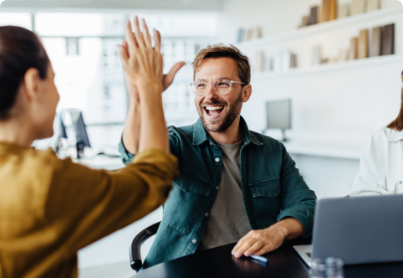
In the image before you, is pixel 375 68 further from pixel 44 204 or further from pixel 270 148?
pixel 44 204

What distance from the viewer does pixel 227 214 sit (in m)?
1.59

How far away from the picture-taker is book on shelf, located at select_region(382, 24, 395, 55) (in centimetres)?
374

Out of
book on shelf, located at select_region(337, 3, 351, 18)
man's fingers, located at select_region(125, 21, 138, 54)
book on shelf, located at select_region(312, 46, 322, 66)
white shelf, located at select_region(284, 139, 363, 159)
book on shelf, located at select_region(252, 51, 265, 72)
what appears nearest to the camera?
man's fingers, located at select_region(125, 21, 138, 54)

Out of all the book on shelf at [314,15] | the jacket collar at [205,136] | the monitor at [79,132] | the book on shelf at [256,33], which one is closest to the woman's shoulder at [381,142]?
the jacket collar at [205,136]

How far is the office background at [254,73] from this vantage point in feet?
12.7

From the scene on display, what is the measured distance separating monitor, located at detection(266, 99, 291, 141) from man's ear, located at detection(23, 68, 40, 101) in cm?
424

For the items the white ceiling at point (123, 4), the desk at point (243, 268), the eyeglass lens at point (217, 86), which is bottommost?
the desk at point (243, 268)

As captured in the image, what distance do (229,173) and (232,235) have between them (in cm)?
25

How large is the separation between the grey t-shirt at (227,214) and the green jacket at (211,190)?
0.10ft

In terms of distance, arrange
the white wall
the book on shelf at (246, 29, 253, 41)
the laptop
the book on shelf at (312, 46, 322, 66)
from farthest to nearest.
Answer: the book on shelf at (246, 29, 253, 41)
the book on shelf at (312, 46, 322, 66)
the white wall
the laptop

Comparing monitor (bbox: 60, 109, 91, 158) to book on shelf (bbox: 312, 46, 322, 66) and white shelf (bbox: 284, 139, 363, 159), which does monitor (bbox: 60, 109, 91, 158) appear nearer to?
white shelf (bbox: 284, 139, 363, 159)

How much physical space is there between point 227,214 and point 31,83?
1.03 metres

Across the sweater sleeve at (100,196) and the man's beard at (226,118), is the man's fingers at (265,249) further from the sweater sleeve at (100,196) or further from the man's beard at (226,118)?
the man's beard at (226,118)

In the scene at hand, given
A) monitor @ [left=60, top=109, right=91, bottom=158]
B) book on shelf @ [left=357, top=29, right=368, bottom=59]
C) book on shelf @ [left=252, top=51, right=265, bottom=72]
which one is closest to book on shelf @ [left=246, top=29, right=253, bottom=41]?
book on shelf @ [left=252, top=51, right=265, bottom=72]
